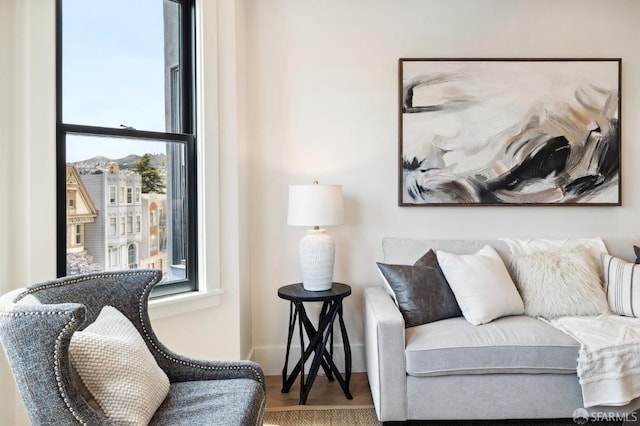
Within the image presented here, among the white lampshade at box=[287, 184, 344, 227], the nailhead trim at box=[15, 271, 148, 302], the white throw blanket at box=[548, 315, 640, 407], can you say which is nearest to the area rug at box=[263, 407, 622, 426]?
the white throw blanket at box=[548, 315, 640, 407]

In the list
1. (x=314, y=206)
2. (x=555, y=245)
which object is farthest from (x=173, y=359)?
(x=555, y=245)

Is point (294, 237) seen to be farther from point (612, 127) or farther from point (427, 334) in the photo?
point (612, 127)

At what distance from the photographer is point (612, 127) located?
9.72 feet

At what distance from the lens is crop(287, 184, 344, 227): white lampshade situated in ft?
8.39

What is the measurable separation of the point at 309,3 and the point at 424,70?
3.00 ft

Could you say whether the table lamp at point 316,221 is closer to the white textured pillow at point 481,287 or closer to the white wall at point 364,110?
the white wall at point 364,110

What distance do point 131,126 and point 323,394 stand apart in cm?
190

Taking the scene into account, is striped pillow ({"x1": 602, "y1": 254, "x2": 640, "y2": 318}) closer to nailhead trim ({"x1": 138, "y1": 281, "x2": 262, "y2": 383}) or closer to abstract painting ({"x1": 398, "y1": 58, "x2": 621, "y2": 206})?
abstract painting ({"x1": 398, "y1": 58, "x2": 621, "y2": 206})

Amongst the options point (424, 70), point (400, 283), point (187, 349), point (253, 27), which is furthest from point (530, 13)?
point (187, 349)

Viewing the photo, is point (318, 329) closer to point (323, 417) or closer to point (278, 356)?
point (323, 417)

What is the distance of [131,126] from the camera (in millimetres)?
2227

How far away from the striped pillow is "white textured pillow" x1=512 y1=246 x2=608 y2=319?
6 centimetres

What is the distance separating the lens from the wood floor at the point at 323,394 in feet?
8.31

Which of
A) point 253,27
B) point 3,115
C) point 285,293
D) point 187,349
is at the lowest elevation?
point 187,349
